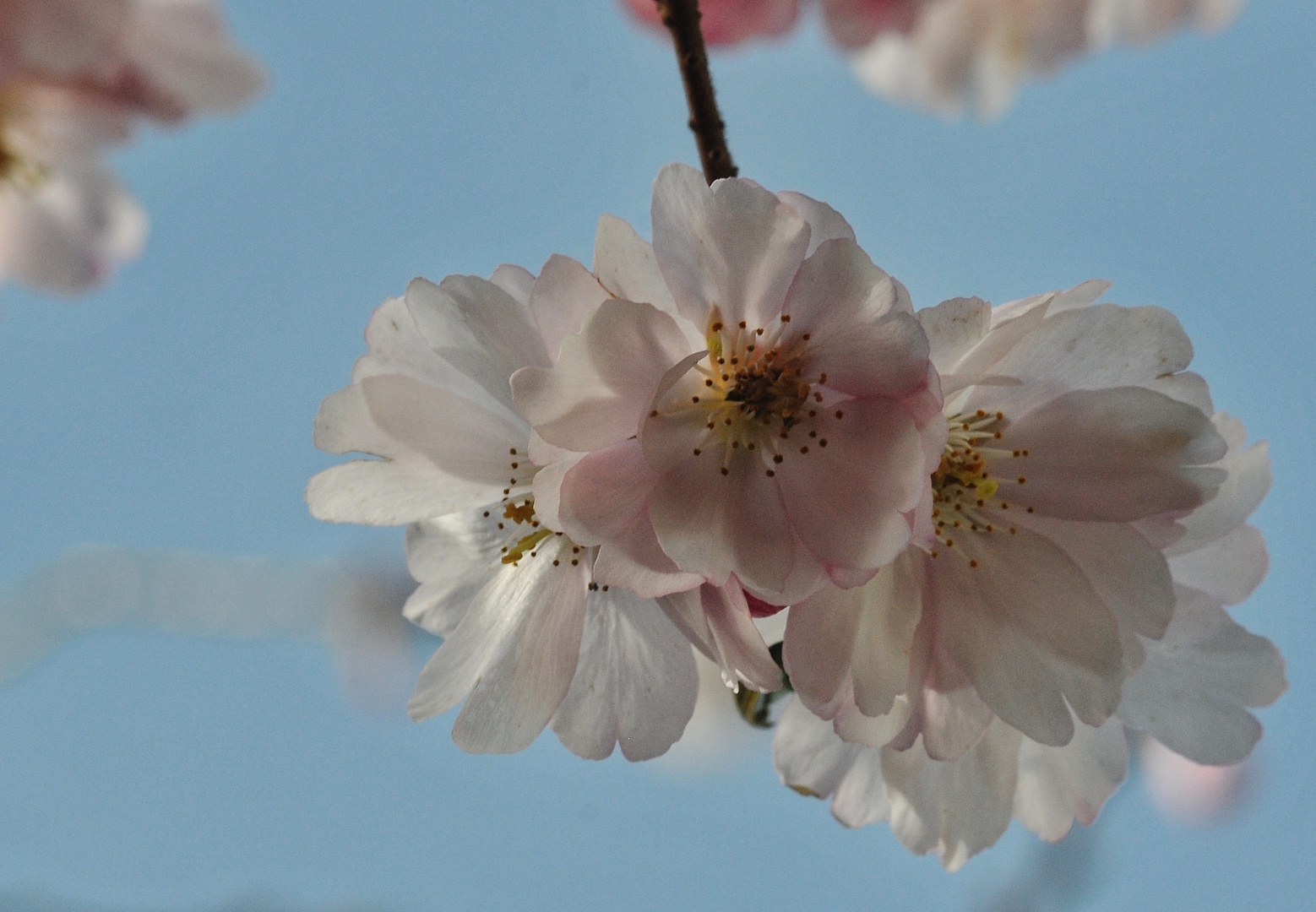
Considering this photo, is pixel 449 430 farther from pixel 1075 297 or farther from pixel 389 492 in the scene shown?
pixel 1075 297

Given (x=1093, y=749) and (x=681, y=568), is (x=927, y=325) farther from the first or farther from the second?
(x=1093, y=749)

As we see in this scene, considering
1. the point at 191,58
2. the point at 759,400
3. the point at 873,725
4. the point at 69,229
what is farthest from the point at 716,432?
the point at 69,229

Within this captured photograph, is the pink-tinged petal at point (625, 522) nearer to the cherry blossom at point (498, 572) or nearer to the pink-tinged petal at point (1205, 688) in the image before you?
the cherry blossom at point (498, 572)

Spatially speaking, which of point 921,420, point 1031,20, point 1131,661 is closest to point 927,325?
point 921,420

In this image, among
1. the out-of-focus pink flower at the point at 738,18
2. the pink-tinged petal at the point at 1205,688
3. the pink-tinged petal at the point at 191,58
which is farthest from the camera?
the out-of-focus pink flower at the point at 738,18

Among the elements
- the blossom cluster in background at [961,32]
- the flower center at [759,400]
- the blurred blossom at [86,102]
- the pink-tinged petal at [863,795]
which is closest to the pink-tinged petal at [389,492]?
the flower center at [759,400]

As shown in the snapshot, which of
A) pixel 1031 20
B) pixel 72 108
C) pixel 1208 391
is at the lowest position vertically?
pixel 1208 391
